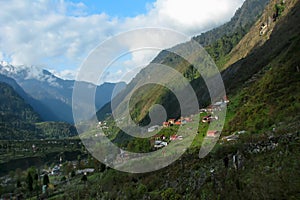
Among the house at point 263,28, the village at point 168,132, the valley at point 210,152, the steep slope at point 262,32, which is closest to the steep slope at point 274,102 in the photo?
the valley at point 210,152

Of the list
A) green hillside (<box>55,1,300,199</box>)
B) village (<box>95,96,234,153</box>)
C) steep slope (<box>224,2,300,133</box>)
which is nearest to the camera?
green hillside (<box>55,1,300,199</box>)

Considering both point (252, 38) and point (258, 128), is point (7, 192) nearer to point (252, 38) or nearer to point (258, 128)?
point (258, 128)

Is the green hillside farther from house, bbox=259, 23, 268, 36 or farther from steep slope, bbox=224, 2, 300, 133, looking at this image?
house, bbox=259, 23, 268, 36

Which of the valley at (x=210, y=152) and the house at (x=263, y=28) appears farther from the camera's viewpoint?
the house at (x=263, y=28)

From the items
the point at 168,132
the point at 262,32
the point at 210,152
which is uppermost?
the point at 262,32

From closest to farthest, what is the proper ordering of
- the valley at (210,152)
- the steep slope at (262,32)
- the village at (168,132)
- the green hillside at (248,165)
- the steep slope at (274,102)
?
the green hillside at (248,165)
the valley at (210,152)
the village at (168,132)
the steep slope at (274,102)
the steep slope at (262,32)

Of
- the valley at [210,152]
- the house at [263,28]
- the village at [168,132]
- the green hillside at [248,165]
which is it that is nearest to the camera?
the green hillside at [248,165]

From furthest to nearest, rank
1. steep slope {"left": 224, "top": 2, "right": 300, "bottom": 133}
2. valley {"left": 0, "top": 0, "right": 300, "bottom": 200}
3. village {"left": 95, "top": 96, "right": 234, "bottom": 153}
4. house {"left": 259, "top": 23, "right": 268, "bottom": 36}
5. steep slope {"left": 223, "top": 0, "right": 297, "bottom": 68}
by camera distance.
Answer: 1. house {"left": 259, "top": 23, "right": 268, "bottom": 36}
2. steep slope {"left": 223, "top": 0, "right": 297, "bottom": 68}
3. steep slope {"left": 224, "top": 2, "right": 300, "bottom": 133}
4. village {"left": 95, "top": 96, "right": 234, "bottom": 153}
5. valley {"left": 0, "top": 0, "right": 300, "bottom": 200}

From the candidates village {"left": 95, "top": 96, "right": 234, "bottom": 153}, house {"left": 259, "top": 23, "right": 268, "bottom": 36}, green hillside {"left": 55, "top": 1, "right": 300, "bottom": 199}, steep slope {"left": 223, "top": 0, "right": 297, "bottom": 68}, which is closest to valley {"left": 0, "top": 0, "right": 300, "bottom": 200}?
green hillside {"left": 55, "top": 1, "right": 300, "bottom": 199}

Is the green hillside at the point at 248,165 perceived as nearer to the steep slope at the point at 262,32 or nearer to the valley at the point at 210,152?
the valley at the point at 210,152

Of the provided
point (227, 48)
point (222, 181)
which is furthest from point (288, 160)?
point (227, 48)

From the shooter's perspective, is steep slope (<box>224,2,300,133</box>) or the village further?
steep slope (<box>224,2,300,133</box>)

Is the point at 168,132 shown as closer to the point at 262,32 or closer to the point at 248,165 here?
the point at 248,165

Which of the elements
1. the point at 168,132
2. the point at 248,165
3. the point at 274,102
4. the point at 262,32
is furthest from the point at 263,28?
the point at 248,165
